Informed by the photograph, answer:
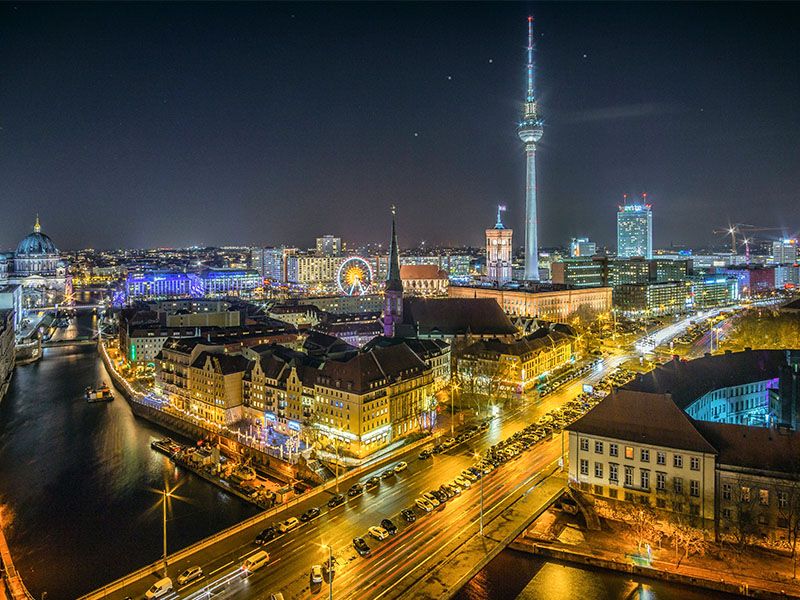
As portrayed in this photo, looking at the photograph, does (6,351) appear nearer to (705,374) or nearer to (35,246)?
(705,374)

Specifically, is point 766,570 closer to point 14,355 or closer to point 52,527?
point 52,527

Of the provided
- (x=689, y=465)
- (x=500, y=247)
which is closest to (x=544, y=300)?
(x=500, y=247)

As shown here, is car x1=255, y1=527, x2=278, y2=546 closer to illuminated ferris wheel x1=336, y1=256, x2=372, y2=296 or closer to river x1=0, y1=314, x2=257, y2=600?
river x1=0, y1=314, x2=257, y2=600

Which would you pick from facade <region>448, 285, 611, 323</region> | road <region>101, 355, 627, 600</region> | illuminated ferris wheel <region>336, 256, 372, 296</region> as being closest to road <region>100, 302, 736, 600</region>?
road <region>101, 355, 627, 600</region>

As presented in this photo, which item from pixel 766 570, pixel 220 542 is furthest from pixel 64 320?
pixel 766 570

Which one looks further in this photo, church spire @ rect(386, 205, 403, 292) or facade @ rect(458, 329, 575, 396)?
church spire @ rect(386, 205, 403, 292)

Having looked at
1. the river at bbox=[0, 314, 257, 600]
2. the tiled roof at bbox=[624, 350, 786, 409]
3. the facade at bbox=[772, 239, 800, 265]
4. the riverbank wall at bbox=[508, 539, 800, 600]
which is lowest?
the river at bbox=[0, 314, 257, 600]
